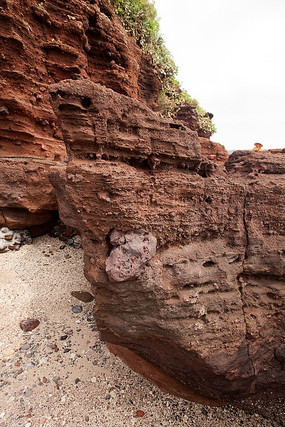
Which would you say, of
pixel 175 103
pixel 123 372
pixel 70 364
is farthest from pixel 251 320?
pixel 175 103

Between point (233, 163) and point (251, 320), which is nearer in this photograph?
point (251, 320)

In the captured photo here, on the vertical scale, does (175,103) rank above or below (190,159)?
above

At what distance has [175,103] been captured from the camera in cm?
870

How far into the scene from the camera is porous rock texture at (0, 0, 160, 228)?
210 inches

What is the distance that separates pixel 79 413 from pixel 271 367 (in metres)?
2.65

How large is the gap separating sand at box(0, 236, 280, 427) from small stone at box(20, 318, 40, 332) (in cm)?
7

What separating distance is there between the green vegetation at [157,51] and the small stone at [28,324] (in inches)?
308

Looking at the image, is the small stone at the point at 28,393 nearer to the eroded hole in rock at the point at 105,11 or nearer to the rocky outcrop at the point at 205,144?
the rocky outcrop at the point at 205,144

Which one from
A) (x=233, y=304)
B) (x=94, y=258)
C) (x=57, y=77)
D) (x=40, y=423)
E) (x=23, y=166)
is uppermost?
(x=57, y=77)

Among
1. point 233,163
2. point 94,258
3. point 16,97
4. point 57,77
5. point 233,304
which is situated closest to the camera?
point 94,258

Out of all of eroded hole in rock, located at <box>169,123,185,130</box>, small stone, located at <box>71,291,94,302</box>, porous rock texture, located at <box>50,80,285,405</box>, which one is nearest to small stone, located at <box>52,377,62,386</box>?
porous rock texture, located at <box>50,80,285,405</box>

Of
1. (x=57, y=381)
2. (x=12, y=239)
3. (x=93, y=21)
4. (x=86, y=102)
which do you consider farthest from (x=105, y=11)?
(x=57, y=381)

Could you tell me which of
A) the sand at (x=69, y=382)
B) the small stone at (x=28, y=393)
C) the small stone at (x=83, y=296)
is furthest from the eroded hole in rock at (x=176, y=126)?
the small stone at (x=28, y=393)

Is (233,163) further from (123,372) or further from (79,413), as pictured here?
(79,413)
